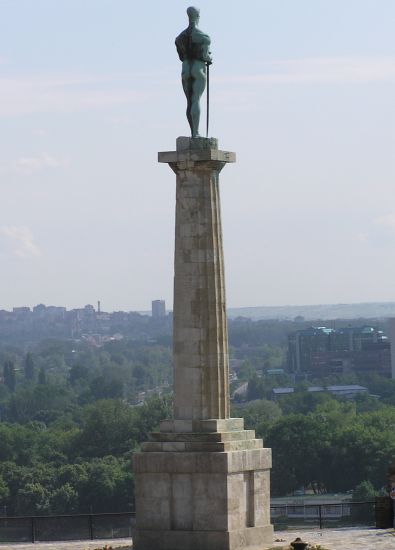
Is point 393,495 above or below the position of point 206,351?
below

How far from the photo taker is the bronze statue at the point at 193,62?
42.1 m

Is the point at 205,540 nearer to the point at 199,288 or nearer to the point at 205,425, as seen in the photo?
the point at 205,425

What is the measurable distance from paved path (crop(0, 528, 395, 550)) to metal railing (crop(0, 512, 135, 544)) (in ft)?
5.01

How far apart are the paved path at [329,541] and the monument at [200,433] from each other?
1.55 m

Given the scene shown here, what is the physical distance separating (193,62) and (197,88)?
529 millimetres

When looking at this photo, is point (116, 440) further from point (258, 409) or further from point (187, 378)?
→ point (187, 378)

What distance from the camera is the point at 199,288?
135 feet

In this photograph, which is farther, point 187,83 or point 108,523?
point 108,523

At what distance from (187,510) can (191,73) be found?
346 inches

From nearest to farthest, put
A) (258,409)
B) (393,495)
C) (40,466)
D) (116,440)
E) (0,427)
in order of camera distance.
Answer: (393,495)
(40,466)
(116,440)
(0,427)
(258,409)

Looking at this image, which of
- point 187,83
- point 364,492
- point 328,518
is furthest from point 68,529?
point 364,492

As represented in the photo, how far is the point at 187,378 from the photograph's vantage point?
4103 cm

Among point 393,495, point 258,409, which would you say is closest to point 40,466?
point 258,409

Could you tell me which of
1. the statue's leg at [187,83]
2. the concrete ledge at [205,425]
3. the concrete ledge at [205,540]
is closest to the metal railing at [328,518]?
the concrete ledge at [205,540]
